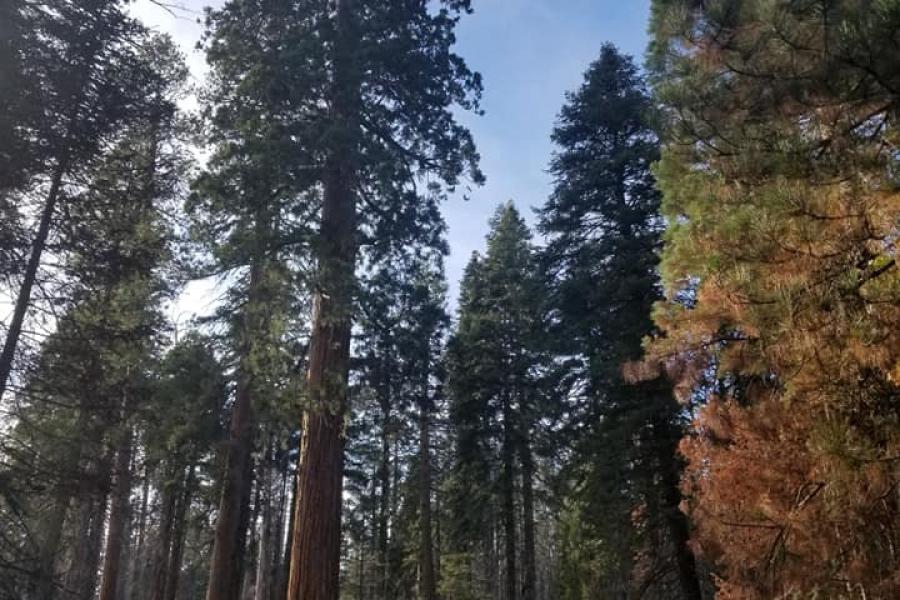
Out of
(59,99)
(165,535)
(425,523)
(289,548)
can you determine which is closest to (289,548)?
(289,548)

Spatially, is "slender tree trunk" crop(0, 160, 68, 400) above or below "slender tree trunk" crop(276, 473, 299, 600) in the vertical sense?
above

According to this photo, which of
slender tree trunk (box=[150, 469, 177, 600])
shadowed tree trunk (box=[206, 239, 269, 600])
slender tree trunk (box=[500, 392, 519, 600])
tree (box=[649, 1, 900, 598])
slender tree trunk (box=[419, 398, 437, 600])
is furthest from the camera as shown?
slender tree trunk (box=[500, 392, 519, 600])

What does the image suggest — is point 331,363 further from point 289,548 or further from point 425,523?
point 425,523

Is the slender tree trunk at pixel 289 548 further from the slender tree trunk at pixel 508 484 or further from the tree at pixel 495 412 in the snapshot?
the slender tree trunk at pixel 508 484

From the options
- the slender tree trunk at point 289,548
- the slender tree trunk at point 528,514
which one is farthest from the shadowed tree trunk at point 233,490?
the slender tree trunk at point 528,514

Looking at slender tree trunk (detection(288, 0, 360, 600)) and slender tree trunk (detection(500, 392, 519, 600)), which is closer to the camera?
slender tree trunk (detection(288, 0, 360, 600))

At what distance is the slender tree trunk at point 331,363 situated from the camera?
700 cm

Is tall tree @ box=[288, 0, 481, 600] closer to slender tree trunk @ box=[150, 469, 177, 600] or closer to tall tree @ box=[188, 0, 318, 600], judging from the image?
tall tree @ box=[188, 0, 318, 600]

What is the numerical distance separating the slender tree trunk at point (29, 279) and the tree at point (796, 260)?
7.15 metres

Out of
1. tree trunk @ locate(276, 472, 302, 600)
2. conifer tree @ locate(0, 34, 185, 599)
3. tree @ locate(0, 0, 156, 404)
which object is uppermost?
tree @ locate(0, 0, 156, 404)

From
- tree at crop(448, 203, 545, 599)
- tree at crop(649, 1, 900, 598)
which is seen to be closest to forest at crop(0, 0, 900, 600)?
tree at crop(649, 1, 900, 598)

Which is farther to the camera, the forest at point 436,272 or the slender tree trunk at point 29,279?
the slender tree trunk at point 29,279

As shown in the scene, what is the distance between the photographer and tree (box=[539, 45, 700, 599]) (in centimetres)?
1160

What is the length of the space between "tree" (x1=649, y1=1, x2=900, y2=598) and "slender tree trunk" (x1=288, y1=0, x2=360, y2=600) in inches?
157
